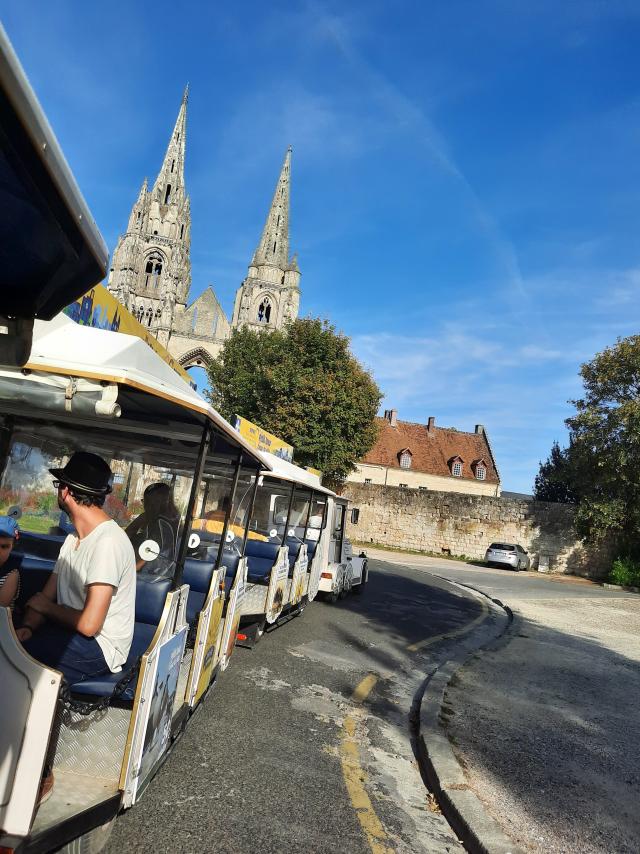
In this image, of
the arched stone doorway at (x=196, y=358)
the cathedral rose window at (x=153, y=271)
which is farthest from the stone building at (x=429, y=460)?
the cathedral rose window at (x=153, y=271)

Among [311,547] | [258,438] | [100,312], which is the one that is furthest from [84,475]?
[258,438]

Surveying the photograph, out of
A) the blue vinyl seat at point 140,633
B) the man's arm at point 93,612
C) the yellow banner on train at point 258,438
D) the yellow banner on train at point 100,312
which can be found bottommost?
the blue vinyl seat at point 140,633

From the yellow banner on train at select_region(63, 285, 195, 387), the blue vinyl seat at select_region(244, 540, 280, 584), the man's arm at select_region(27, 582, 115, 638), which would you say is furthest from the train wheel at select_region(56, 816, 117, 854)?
the blue vinyl seat at select_region(244, 540, 280, 584)

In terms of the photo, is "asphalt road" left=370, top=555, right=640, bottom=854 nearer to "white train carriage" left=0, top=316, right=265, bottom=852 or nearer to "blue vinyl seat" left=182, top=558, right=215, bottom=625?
"white train carriage" left=0, top=316, right=265, bottom=852

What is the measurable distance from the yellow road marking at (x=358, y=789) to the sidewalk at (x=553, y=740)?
29.4 inches

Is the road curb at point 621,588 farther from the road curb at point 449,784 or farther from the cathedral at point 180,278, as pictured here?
the cathedral at point 180,278

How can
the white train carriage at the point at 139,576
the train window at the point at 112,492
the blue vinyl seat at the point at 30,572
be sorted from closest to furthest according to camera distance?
the white train carriage at the point at 139,576 < the blue vinyl seat at the point at 30,572 < the train window at the point at 112,492

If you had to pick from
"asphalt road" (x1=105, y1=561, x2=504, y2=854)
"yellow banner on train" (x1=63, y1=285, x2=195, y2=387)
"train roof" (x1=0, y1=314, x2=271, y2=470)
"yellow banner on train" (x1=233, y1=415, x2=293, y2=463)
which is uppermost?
"yellow banner on train" (x1=63, y1=285, x2=195, y2=387)

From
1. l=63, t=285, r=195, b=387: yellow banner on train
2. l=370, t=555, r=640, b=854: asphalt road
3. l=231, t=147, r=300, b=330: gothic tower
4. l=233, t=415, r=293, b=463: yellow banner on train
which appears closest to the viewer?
l=370, t=555, r=640, b=854: asphalt road

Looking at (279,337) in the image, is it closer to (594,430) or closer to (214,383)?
(214,383)

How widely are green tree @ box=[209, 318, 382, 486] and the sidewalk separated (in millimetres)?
25134

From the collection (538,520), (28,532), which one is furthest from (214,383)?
(28,532)

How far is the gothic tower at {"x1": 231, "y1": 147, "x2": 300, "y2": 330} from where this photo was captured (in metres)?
74.2

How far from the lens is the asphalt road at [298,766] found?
133 inches
